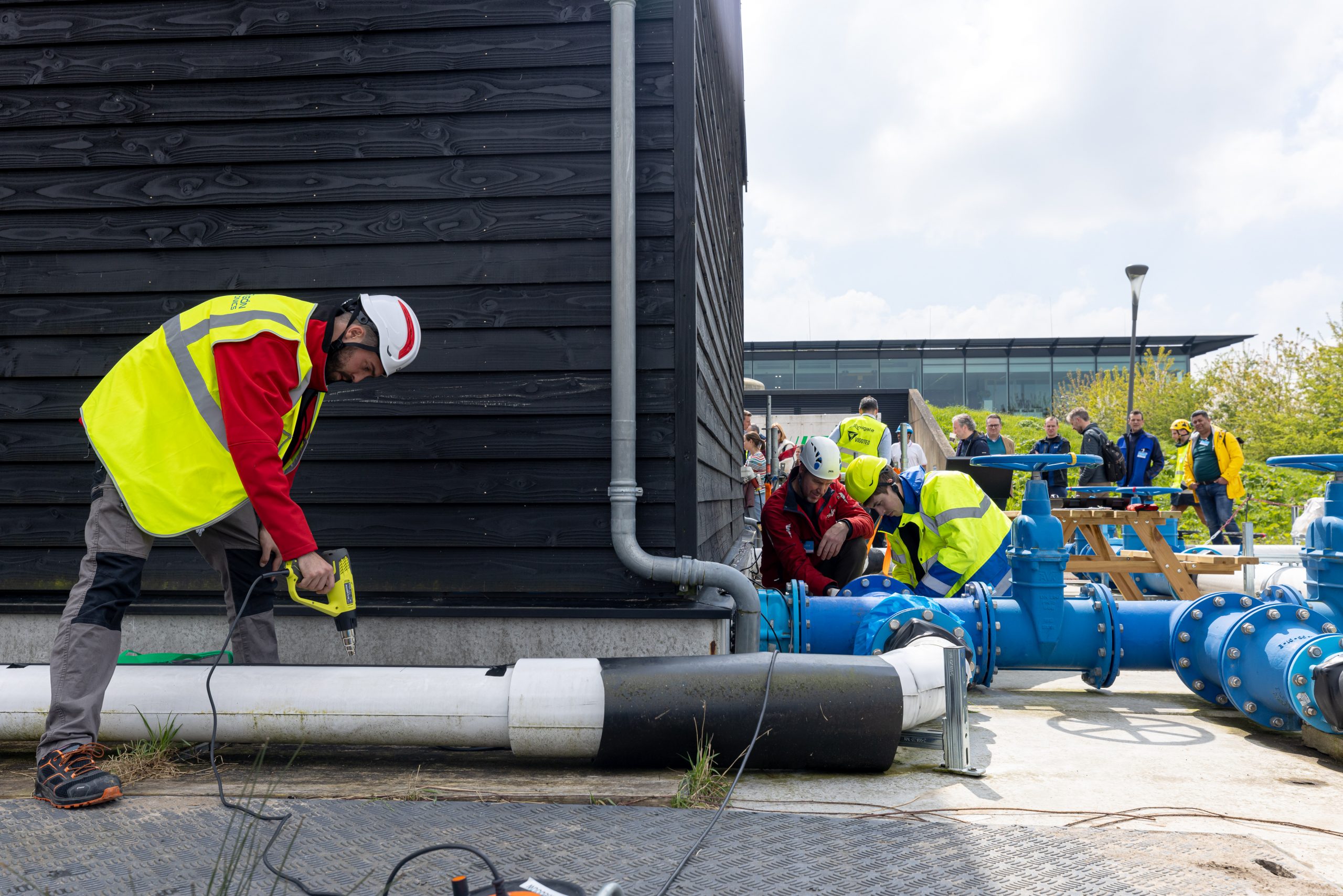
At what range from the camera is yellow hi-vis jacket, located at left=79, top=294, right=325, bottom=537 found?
261 centimetres

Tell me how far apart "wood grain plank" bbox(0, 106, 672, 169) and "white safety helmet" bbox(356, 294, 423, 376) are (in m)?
1.23

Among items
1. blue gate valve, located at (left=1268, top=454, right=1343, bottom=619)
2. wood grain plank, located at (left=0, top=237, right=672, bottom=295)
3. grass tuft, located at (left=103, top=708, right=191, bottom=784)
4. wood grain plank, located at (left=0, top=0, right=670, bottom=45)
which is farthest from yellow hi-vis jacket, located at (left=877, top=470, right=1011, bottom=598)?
grass tuft, located at (left=103, top=708, right=191, bottom=784)

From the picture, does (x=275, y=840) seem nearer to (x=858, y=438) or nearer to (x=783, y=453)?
(x=858, y=438)

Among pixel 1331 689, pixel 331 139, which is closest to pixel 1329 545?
pixel 1331 689

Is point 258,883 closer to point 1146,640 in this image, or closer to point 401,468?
point 401,468

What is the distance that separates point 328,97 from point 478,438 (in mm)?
1619

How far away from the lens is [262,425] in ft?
8.63

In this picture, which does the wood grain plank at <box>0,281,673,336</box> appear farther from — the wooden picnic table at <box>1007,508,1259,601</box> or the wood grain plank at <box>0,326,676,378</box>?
the wooden picnic table at <box>1007,508,1259,601</box>

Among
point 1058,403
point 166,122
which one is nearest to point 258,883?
point 166,122

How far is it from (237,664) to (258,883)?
1173 mm

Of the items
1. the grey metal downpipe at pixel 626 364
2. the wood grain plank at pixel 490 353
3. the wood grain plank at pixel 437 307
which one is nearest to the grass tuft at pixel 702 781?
the grey metal downpipe at pixel 626 364

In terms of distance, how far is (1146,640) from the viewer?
12.5ft

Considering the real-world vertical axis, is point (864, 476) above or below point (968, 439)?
below

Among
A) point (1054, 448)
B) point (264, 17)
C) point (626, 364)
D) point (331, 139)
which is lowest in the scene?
point (1054, 448)
